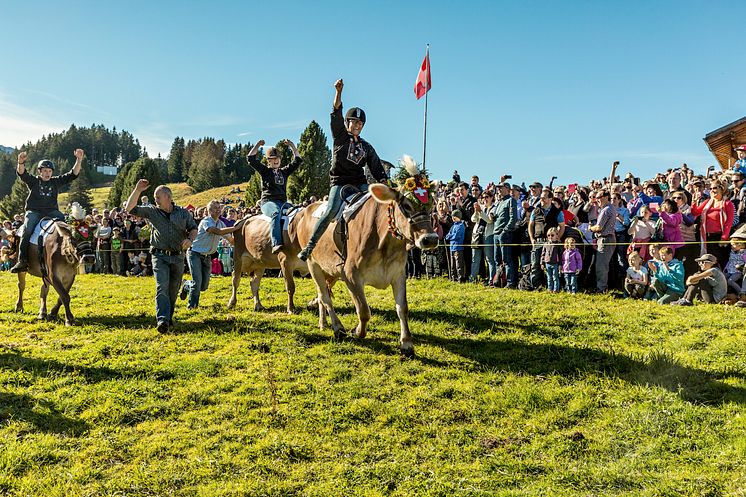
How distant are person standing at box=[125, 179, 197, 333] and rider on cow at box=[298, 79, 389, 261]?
249 centimetres

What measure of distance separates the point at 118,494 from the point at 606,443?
453 centimetres

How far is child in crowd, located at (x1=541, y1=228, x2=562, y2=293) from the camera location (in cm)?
1223

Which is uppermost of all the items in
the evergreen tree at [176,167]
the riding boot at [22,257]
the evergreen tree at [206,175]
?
the evergreen tree at [176,167]

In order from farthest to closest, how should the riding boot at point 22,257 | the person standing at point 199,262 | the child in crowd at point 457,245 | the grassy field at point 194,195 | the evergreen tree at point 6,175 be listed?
1. the evergreen tree at point 6,175
2. the grassy field at point 194,195
3. the child in crowd at point 457,245
4. the person standing at point 199,262
5. the riding boot at point 22,257

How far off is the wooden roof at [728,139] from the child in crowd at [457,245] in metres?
15.5

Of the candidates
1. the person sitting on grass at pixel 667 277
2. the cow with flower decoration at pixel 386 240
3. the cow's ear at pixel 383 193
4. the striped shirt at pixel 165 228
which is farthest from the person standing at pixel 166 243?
the person sitting on grass at pixel 667 277

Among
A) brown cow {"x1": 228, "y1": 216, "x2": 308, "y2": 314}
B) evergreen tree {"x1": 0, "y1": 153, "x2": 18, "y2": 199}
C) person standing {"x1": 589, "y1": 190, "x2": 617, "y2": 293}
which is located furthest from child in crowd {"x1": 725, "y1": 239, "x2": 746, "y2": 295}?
evergreen tree {"x1": 0, "y1": 153, "x2": 18, "y2": 199}

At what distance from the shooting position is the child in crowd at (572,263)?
1193 centimetres

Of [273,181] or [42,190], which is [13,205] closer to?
[42,190]

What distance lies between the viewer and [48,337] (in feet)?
31.9

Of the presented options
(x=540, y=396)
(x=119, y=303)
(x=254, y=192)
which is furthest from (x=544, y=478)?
(x=254, y=192)

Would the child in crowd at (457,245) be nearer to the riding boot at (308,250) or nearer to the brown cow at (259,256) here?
the brown cow at (259,256)

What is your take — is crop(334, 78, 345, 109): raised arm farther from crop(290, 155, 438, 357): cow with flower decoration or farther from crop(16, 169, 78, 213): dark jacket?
crop(16, 169, 78, 213): dark jacket

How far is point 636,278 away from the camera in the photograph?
37.7 feet
